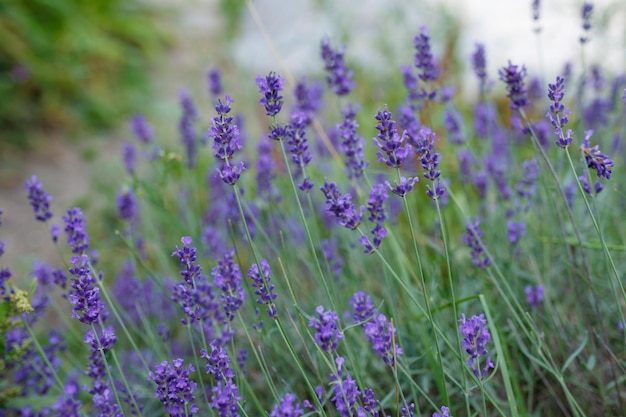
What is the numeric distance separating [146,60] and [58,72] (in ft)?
4.62

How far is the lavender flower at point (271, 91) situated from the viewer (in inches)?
47.1

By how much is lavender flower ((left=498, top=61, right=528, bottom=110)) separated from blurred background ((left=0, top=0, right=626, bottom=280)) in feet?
5.76

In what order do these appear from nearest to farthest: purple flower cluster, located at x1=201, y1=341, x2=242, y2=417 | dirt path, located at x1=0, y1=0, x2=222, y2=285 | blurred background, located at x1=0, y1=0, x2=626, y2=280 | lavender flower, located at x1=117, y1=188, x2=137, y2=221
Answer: purple flower cluster, located at x1=201, y1=341, x2=242, y2=417 < lavender flower, located at x1=117, y1=188, x2=137, y2=221 < dirt path, located at x1=0, y1=0, x2=222, y2=285 < blurred background, located at x1=0, y1=0, x2=626, y2=280

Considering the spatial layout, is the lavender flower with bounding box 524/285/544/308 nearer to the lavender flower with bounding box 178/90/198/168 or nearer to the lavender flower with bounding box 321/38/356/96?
the lavender flower with bounding box 321/38/356/96

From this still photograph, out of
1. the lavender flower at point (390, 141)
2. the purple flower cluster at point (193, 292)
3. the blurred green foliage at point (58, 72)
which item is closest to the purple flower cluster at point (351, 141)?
the lavender flower at point (390, 141)

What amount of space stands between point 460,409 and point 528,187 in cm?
72

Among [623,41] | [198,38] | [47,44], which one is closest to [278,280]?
[623,41]

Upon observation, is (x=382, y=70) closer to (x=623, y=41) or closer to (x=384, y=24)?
(x=384, y=24)

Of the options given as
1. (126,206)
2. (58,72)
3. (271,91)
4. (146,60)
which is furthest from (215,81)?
(146,60)

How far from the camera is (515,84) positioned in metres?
1.35

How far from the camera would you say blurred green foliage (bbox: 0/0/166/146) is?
4.62 metres

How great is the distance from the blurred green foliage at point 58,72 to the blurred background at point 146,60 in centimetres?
1

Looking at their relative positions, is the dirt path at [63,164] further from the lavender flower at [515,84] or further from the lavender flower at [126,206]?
the lavender flower at [515,84]

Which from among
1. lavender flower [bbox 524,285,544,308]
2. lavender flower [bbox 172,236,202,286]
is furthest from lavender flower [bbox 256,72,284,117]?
lavender flower [bbox 524,285,544,308]
